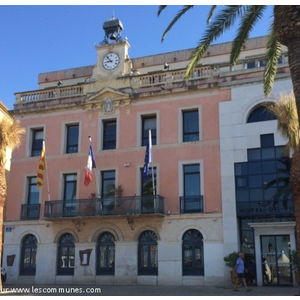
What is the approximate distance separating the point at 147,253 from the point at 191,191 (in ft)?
13.1

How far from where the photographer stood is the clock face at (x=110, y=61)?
2803 cm

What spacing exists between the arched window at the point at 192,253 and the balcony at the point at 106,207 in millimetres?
1937

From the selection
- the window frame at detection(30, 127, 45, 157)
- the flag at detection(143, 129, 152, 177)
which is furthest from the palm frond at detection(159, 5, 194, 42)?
the window frame at detection(30, 127, 45, 157)

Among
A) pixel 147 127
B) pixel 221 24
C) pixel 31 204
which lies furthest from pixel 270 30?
pixel 31 204

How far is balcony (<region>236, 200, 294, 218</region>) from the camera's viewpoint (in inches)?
871

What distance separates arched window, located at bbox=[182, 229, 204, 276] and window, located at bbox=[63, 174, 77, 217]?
655 cm

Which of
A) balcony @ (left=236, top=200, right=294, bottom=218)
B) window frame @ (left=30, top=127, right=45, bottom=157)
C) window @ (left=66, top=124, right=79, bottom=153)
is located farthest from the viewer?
window frame @ (left=30, top=127, right=45, bottom=157)

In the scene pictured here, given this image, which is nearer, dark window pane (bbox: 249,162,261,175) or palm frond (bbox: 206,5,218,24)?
palm frond (bbox: 206,5,218,24)

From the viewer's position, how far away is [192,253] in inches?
928

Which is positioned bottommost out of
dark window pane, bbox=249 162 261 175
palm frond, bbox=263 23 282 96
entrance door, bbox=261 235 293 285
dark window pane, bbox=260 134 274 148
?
entrance door, bbox=261 235 293 285

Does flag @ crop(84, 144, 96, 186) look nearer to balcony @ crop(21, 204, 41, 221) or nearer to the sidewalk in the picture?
balcony @ crop(21, 204, 41, 221)

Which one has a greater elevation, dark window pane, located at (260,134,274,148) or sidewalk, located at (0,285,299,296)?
dark window pane, located at (260,134,274,148)

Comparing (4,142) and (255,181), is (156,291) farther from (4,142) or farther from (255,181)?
(4,142)

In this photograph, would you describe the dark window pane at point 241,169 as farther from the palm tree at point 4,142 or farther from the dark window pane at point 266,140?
the palm tree at point 4,142
